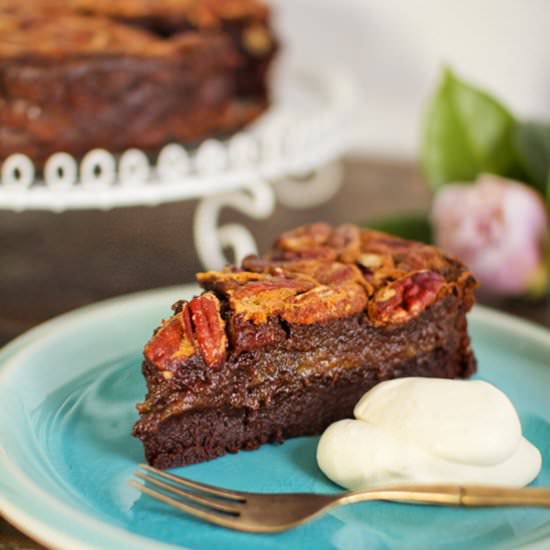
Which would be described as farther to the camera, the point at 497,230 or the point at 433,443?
the point at 497,230

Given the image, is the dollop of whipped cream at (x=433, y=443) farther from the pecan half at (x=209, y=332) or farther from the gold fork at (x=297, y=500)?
the pecan half at (x=209, y=332)

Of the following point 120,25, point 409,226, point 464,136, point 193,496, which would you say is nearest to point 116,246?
point 120,25

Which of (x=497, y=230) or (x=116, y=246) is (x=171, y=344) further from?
(x=116, y=246)

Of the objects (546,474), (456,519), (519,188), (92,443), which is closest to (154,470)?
(92,443)

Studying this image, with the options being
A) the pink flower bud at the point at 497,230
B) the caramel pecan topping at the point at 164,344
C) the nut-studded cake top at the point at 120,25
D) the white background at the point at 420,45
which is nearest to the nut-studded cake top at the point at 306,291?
the caramel pecan topping at the point at 164,344

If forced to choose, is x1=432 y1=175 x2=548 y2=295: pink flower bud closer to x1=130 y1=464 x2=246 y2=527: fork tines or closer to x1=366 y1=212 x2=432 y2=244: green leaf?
x1=366 y1=212 x2=432 y2=244: green leaf

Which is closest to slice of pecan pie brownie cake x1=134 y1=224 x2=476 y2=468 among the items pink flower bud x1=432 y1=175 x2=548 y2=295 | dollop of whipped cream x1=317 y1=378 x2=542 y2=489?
dollop of whipped cream x1=317 y1=378 x2=542 y2=489
